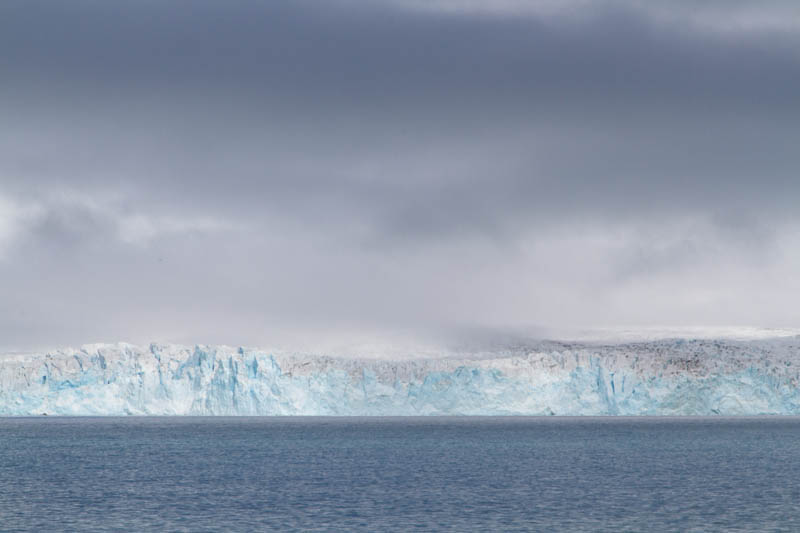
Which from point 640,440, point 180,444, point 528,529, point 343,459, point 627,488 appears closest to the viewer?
point 528,529

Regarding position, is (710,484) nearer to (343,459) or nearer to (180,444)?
(343,459)

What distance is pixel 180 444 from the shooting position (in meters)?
149

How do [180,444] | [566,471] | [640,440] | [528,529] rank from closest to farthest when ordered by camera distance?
[528,529] < [566,471] < [180,444] < [640,440]

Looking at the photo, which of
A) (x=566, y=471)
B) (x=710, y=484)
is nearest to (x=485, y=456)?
(x=566, y=471)

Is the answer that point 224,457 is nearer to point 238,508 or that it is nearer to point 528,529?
point 238,508

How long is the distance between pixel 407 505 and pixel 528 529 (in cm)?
1343

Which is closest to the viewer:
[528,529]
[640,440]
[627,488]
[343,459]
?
[528,529]

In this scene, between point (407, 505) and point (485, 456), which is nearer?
point (407, 505)

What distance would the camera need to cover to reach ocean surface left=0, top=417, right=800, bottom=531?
54625mm

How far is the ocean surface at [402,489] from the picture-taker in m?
54.6

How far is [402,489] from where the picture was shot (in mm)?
73750

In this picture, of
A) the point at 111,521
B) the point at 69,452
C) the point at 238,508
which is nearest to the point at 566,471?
the point at 238,508

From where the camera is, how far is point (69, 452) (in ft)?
424

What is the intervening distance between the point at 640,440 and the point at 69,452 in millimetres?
91497
